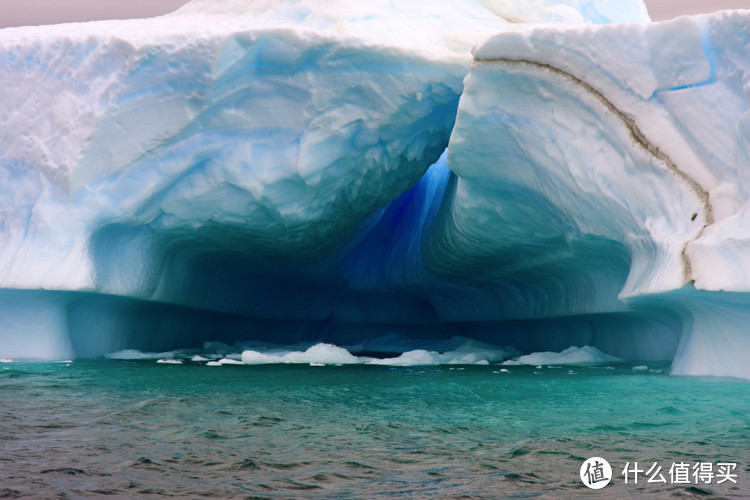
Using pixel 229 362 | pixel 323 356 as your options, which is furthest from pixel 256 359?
pixel 323 356

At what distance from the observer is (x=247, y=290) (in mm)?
9266

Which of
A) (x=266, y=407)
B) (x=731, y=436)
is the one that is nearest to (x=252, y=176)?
(x=266, y=407)

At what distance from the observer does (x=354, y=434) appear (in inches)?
119

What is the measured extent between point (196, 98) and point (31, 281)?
1.82m

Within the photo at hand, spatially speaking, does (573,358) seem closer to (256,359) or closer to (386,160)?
(386,160)

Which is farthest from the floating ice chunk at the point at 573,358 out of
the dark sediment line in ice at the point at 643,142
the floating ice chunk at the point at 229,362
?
the dark sediment line in ice at the point at 643,142

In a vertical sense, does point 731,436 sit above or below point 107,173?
below

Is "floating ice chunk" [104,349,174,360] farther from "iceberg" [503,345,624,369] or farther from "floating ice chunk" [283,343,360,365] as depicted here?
"iceberg" [503,345,624,369]

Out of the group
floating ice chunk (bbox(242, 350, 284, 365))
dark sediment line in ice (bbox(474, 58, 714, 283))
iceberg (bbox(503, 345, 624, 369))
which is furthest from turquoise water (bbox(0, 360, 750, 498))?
iceberg (bbox(503, 345, 624, 369))

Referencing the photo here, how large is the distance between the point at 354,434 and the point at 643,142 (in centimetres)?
263

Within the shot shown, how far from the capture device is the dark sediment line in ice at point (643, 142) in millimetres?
4055

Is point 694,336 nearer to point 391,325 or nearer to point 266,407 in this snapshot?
point 266,407

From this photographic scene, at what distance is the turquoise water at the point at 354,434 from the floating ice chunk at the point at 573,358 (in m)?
1.88

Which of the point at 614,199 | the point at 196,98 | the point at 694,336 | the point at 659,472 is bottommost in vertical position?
the point at 659,472
